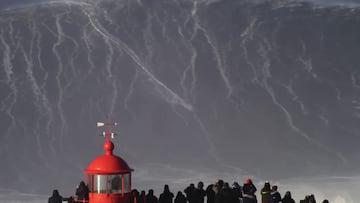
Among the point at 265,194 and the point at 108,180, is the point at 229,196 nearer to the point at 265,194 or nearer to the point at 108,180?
the point at 265,194

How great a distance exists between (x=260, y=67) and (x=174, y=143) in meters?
7.34

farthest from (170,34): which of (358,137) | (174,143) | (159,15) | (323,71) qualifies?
(358,137)

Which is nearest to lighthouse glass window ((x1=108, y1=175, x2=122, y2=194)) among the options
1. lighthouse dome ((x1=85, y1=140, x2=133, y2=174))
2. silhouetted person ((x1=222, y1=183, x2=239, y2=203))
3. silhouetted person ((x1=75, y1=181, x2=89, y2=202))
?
lighthouse dome ((x1=85, y1=140, x2=133, y2=174))

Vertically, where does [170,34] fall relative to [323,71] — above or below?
above

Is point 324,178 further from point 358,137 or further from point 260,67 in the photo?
point 260,67

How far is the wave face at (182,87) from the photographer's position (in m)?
35.3

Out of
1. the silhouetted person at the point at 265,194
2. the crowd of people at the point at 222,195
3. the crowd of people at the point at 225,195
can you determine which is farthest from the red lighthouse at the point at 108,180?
the silhouetted person at the point at 265,194

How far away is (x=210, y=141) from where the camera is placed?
3588 centimetres

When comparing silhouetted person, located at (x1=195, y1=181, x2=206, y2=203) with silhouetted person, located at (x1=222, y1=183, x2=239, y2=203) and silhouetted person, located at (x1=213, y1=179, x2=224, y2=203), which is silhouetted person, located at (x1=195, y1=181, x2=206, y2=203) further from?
silhouetted person, located at (x1=222, y1=183, x2=239, y2=203)

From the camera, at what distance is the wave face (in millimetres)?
35281

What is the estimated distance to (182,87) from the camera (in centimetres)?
3781

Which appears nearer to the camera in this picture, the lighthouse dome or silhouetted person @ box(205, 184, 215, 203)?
the lighthouse dome

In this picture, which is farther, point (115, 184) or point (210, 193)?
point (210, 193)

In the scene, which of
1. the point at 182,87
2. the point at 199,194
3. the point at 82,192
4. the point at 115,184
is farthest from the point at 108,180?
the point at 182,87
